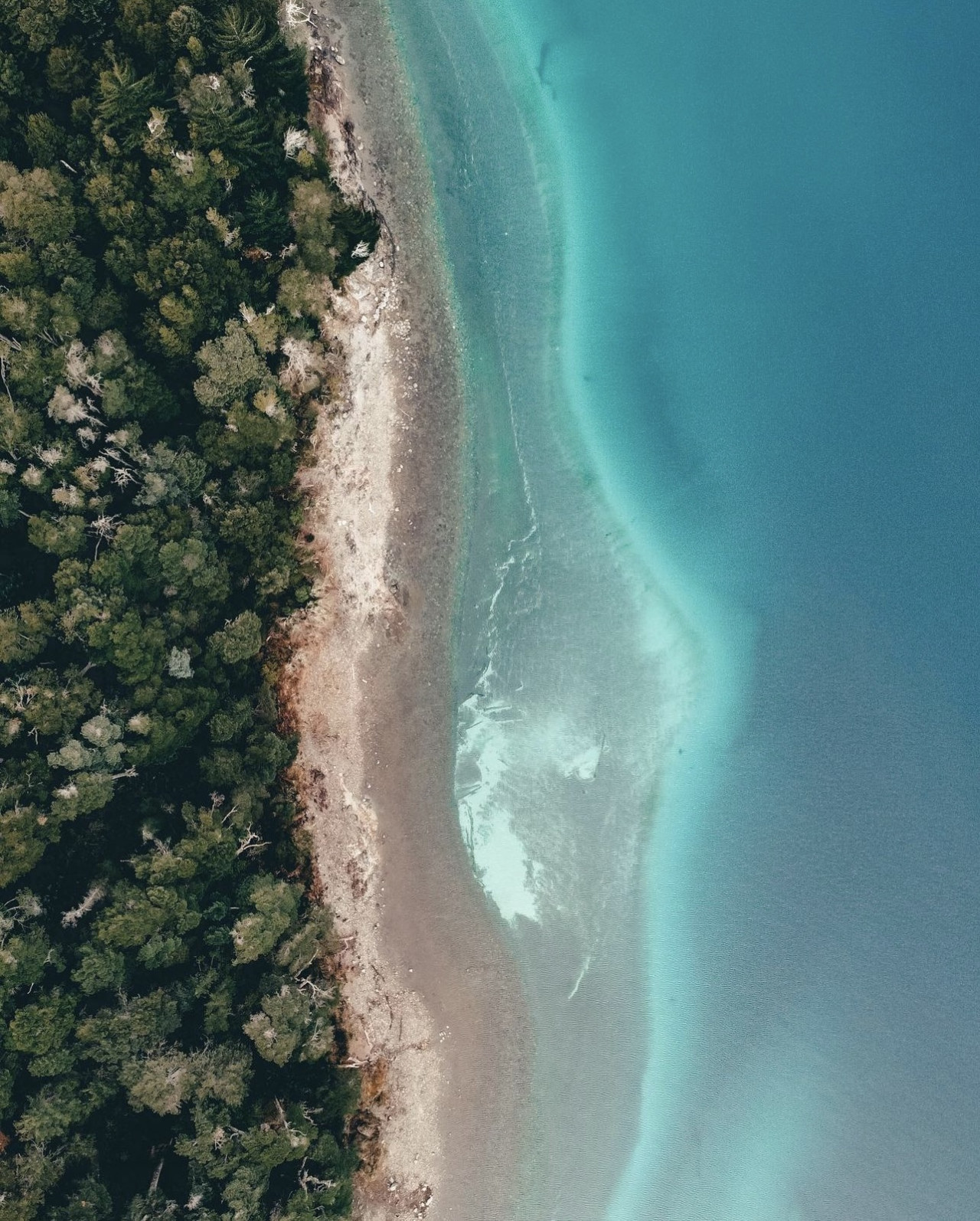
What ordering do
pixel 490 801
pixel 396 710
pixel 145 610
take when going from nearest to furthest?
pixel 145 610 → pixel 396 710 → pixel 490 801

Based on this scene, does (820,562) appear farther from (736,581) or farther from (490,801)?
(490,801)

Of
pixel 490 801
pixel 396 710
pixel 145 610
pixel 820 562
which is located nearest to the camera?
pixel 145 610

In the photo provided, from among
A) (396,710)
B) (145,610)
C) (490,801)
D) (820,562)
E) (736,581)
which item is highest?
(145,610)

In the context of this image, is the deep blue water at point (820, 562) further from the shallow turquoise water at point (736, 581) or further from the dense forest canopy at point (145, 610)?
the dense forest canopy at point (145, 610)

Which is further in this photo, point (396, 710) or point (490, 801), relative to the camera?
point (490, 801)

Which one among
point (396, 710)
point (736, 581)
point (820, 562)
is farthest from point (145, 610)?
point (820, 562)

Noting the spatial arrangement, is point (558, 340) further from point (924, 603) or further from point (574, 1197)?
point (574, 1197)

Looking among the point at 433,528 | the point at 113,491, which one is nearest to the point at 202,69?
the point at 113,491
